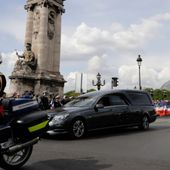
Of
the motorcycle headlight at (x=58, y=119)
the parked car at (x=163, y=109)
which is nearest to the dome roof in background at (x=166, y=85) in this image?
the parked car at (x=163, y=109)

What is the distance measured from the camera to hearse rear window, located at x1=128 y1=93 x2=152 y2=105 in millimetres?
15203

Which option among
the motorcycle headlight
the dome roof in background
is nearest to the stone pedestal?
the motorcycle headlight

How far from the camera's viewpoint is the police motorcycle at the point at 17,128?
6590 mm

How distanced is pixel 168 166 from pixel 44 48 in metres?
27.2

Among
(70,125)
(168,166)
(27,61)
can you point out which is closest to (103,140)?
(70,125)

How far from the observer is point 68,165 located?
24.5ft

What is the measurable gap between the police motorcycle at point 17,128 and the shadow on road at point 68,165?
318mm

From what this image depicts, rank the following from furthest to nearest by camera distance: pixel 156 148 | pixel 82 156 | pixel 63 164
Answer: pixel 156 148
pixel 82 156
pixel 63 164

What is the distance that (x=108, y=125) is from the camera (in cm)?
1326

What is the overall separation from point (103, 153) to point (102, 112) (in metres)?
3.99

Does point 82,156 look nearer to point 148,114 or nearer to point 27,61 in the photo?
point 148,114

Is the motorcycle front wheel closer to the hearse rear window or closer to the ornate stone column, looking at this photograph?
the hearse rear window

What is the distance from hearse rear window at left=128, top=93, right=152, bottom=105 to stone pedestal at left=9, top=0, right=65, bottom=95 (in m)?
17.6

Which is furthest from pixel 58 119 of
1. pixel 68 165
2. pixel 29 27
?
pixel 29 27
